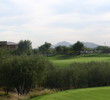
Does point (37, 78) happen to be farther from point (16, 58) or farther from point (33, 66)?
point (16, 58)

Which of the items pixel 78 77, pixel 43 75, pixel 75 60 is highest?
pixel 75 60

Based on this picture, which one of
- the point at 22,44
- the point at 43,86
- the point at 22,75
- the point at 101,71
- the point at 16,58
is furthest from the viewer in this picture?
the point at 22,44

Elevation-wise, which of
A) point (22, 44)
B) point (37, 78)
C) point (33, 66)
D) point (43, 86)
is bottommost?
point (43, 86)

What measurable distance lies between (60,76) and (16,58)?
25.0ft

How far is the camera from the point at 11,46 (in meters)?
108

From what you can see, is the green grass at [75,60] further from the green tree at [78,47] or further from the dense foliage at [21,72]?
the green tree at [78,47]

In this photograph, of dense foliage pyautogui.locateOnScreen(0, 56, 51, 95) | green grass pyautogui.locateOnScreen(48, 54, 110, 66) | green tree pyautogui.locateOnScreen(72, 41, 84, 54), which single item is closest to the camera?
dense foliage pyautogui.locateOnScreen(0, 56, 51, 95)

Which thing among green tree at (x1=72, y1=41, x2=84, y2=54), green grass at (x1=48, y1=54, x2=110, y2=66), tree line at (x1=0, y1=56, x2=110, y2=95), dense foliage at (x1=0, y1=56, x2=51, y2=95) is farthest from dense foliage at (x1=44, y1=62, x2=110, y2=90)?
green tree at (x1=72, y1=41, x2=84, y2=54)

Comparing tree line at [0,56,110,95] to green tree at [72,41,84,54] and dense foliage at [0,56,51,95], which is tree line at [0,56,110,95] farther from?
green tree at [72,41,84,54]

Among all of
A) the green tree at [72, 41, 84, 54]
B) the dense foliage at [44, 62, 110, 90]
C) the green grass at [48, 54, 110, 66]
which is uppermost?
the green tree at [72, 41, 84, 54]

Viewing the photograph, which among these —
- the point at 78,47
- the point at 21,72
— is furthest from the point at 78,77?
the point at 78,47

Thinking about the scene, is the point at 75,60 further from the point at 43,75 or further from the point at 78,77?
the point at 43,75

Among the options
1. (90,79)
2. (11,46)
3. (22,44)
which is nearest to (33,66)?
(90,79)

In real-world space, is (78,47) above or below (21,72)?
above
